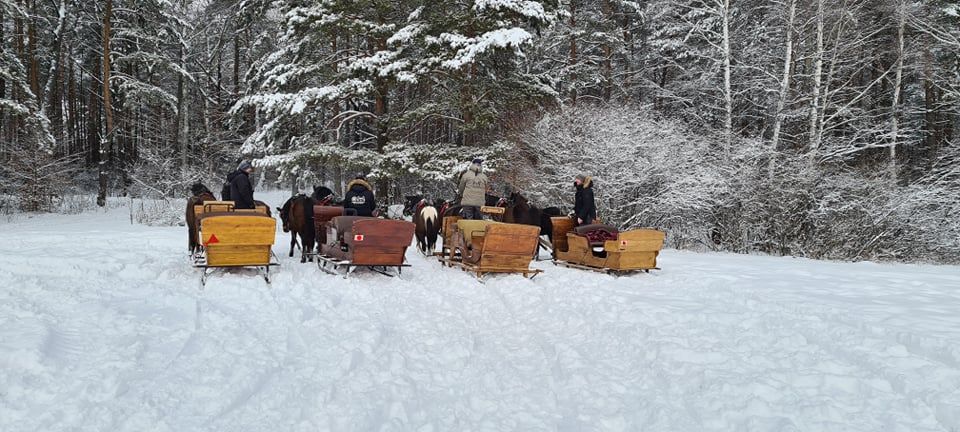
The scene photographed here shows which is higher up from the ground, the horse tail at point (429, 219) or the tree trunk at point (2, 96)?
the tree trunk at point (2, 96)

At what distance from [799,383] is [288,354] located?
13.0ft

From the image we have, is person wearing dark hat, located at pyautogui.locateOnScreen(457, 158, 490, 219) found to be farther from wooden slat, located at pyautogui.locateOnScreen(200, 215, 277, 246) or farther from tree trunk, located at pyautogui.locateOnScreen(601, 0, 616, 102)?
tree trunk, located at pyautogui.locateOnScreen(601, 0, 616, 102)

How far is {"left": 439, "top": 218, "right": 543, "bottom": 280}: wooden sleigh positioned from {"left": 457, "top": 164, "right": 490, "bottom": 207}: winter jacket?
62.3 inches

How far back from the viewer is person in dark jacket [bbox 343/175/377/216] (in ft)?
30.9

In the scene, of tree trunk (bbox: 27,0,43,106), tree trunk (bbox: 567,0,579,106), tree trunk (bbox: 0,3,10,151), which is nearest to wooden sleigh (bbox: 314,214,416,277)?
tree trunk (bbox: 567,0,579,106)

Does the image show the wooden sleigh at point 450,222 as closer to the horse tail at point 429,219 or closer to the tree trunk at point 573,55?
the horse tail at point 429,219

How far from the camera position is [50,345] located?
386 cm

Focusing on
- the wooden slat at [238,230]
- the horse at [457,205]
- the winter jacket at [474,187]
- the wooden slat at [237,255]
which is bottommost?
the wooden slat at [237,255]

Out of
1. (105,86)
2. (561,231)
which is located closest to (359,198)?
(561,231)

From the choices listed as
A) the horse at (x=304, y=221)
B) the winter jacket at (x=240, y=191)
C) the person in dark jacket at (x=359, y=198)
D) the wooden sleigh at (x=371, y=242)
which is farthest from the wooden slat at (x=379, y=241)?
the winter jacket at (x=240, y=191)

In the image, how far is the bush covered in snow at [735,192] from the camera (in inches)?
506

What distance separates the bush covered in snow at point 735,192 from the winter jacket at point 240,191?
27.3ft

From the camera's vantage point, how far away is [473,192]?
1010cm

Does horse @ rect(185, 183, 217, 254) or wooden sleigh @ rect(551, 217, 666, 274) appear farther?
horse @ rect(185, 183, 217, 254)
